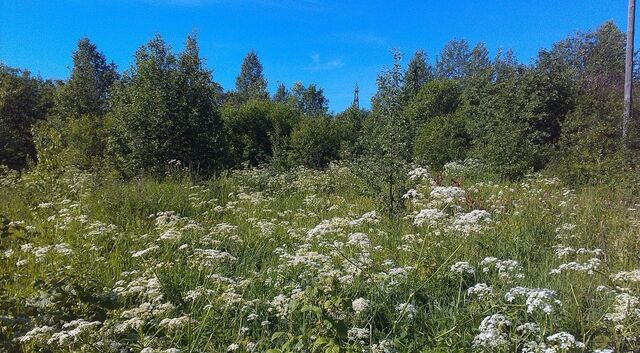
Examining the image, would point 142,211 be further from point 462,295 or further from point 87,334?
point 462,295

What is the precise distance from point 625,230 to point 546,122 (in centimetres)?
1079

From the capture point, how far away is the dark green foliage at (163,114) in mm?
9875

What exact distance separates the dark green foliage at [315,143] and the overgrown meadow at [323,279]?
35.3ft

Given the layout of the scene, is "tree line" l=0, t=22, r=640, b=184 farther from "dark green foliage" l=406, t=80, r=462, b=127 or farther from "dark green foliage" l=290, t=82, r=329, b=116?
"dark green foliage" l=290, t=82, r=329, b=116

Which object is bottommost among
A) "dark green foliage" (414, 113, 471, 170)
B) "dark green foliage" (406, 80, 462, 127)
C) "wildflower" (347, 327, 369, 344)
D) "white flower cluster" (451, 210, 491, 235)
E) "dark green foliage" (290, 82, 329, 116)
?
"wildflower" (347, 327, 369, 344)

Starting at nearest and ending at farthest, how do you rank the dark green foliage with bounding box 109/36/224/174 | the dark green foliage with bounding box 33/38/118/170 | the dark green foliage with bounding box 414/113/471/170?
the dark green foliage with bounding box 33/38/118/170 < the dark green foliage with bounding box 109/36/224/174 < the dark green foliage with bounding box 414/113/471/170

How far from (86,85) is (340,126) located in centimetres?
1589

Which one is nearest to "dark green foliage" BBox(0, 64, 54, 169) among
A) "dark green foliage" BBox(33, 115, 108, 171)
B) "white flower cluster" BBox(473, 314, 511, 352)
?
"dark green foliage" BBox(33, 115, 108, 171)

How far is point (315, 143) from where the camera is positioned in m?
18.6

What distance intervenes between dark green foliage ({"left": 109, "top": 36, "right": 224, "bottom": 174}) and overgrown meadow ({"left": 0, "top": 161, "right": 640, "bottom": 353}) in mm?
3213

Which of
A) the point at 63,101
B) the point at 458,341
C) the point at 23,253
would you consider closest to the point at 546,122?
the point at 458,341

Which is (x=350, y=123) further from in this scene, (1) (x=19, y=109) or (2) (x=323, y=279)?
(2) (x=323, y=279)

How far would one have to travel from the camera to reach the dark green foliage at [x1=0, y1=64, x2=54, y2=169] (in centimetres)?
1698

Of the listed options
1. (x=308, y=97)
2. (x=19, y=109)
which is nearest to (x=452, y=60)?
(x=308, y=97)
